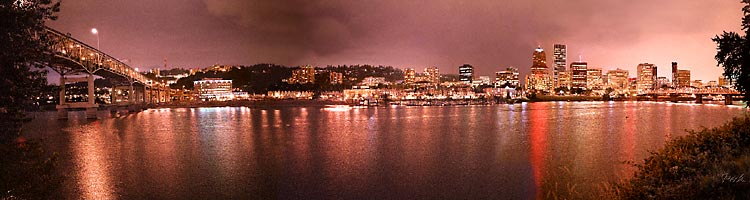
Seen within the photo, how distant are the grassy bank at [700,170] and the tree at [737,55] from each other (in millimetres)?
925

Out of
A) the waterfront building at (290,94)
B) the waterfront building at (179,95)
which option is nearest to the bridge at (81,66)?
the waterfront building at (290,94)

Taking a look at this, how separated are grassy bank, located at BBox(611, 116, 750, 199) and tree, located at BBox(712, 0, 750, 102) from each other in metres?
0.92

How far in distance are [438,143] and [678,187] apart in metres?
15.9

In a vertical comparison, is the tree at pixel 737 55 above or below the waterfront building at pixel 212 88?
below

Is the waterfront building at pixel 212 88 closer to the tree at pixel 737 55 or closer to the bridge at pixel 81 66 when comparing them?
the bridge at pixel 81 66

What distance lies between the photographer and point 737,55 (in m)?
9.31

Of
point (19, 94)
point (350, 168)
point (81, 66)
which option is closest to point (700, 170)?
point (350, 168)

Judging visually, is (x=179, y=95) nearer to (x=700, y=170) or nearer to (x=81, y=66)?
(x=81, y=66)

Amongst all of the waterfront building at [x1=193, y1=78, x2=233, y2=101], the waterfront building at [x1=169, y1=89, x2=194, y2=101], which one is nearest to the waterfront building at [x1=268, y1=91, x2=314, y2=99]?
the waterfront building at [x1=193, y1=78, x2=233, y2=101]

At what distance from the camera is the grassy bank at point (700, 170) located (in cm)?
633

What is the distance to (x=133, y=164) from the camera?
53.0 ft

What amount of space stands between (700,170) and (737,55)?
3.48 meters

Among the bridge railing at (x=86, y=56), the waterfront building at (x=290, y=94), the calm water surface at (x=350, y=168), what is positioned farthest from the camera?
the waterfront building at (x=290, y=94)

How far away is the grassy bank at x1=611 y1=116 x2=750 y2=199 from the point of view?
6.33 meters
